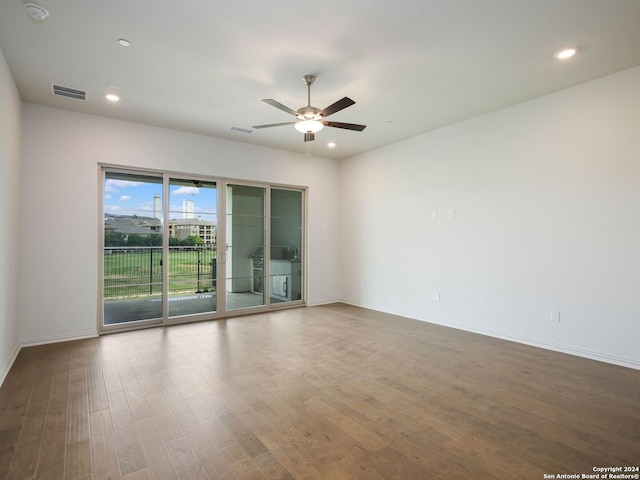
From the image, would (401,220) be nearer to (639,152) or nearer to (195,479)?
(639,152)

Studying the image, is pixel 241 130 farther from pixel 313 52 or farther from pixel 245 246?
pixel 313 52

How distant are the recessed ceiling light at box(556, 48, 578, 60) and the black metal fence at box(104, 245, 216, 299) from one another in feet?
16.9

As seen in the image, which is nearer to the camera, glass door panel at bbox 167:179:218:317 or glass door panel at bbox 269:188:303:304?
glass door panel at bbox 167:179:218:317

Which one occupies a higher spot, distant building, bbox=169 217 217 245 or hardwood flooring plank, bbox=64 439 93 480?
distant building, bbox=169 217 217 245

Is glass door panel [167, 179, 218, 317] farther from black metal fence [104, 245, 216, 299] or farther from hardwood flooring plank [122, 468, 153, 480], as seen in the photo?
hardwood flooring plank [122, 468, 153, 480]

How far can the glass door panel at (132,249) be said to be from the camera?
4.72 meters

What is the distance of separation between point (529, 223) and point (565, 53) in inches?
75.0

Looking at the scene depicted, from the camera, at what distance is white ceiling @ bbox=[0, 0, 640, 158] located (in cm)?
248

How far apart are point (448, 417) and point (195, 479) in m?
1.77

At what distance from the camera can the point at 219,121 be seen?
15.5 ft

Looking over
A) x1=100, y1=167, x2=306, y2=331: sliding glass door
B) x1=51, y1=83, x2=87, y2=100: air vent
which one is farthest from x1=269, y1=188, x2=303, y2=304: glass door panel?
x1=51, y1=83, x2=87, y2=100: air vent

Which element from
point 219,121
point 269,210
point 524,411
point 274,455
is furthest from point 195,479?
point 269,210

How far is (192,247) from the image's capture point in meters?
5.35

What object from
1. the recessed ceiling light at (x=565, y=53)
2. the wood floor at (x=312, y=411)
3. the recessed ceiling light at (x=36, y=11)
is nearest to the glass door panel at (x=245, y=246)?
the wood floor at (x=312, y=411)
